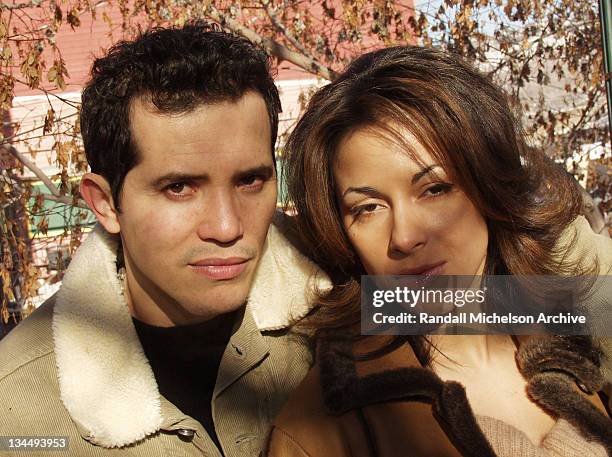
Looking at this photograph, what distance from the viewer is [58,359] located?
213 cm

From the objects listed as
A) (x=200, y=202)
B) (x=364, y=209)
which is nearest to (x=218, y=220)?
(x=200, y=202)

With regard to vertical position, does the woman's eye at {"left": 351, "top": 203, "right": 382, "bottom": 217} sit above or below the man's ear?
above

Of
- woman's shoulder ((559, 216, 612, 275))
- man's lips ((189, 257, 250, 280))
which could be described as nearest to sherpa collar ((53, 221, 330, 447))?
man's lips ((189, 257, 250, 280))

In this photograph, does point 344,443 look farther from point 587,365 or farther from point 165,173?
point 165,173

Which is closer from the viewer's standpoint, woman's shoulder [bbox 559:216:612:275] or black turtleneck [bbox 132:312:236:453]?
black turtleneck [bbox 132:312:236:453]

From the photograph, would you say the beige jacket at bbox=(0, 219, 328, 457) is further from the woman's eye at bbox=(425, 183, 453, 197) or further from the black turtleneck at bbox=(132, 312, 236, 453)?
the woman's eye at bbox=(425, 183, 453, 197)

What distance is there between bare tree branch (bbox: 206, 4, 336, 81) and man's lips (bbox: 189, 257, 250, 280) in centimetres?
205

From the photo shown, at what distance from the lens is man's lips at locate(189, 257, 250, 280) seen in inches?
84.0

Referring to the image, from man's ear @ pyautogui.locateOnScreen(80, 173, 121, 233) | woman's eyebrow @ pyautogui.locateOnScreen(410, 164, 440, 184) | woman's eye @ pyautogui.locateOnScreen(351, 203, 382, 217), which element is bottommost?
man's ear @ pyautogui.locateOnScreen(80, 173, 121, 233)

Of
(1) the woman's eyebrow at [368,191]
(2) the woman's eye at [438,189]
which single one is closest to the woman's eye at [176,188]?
(1) the woman's eyebrow at [368,191]

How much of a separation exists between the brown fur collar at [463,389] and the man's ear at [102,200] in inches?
32.3

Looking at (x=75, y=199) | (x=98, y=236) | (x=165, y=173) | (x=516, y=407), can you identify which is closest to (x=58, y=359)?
(x=98, y=236)

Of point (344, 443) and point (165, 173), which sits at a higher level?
point (165, 173)

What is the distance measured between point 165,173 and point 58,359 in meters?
0.66
